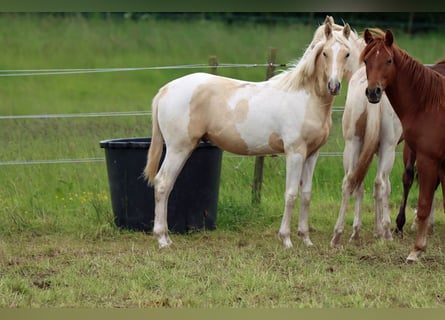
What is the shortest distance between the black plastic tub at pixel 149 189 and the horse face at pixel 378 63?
1793mm

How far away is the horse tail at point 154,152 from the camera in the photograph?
6586 mm

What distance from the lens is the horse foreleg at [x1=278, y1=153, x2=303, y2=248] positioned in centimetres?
634

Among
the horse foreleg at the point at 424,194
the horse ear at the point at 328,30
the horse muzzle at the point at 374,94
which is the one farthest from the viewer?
the horse ear at the point at 328,30

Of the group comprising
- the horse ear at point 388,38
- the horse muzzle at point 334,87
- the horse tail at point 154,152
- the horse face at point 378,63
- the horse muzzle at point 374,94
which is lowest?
the horse tail at point 154,152

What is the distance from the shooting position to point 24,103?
13.1m

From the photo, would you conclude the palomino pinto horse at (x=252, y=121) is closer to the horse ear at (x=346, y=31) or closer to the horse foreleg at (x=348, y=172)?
the horse ear at (x=346, y=31)

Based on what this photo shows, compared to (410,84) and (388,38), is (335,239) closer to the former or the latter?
(410,84)

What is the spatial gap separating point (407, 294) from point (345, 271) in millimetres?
657

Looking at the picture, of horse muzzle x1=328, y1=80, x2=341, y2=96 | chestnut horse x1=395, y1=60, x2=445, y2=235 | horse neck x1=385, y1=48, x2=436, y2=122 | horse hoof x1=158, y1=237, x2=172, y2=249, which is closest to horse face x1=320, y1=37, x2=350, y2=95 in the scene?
horse muzzle x1=328, y1=80, x2=341, y2=96

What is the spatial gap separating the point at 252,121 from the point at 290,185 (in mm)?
573

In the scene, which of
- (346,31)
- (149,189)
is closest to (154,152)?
(149,189)

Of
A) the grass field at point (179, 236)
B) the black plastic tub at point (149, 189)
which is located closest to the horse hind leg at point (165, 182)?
the grass field at point (179, 236)

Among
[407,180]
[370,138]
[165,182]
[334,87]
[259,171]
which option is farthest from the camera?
[259,171]

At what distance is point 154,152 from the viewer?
6.61 m
